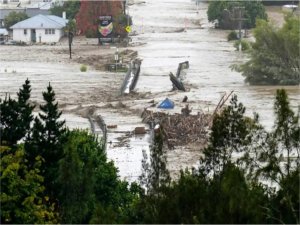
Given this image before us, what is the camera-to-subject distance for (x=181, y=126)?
2261 centimetres

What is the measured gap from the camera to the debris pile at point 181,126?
21297 millimetres

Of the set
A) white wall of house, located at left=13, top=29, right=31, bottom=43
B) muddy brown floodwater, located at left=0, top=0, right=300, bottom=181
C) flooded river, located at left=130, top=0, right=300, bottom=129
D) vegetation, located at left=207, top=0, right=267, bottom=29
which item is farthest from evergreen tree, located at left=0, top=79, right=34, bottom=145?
vegetation, located at left=207, top=0, right=267, bottom=29

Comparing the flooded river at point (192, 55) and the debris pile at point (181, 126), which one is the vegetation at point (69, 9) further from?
the debris pile at point (181, 126)

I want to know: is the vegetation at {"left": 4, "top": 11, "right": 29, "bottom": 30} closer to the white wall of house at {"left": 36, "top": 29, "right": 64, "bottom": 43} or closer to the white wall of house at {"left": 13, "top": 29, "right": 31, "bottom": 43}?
the white wall of house at {"left": 13, "top": 29, "right": 31, "bottom": 43}

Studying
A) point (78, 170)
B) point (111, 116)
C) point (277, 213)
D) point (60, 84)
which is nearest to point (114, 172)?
point (78, 170)

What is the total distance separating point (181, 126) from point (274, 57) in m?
9.89

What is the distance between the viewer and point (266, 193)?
10.9 meters

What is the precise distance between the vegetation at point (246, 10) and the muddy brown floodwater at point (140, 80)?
2.37ft

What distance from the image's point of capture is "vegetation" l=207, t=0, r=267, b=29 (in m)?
47.9

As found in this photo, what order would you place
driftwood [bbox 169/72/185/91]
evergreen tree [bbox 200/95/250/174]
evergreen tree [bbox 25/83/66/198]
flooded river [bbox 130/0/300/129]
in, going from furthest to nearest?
driftwood [bbox 169/72/185/91] < flooded river [bbox 130/0/300/129] < evergreen tree [bbox 25/83/66/198] < evergreen tree [bbox 200/95/250/174]

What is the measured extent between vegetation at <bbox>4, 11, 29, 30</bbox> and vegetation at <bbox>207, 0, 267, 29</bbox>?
8022 mm

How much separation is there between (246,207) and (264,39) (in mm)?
23062

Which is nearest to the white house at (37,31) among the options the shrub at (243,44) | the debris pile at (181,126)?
the shrub at (243,44)

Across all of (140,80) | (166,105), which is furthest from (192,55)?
(166,105)
